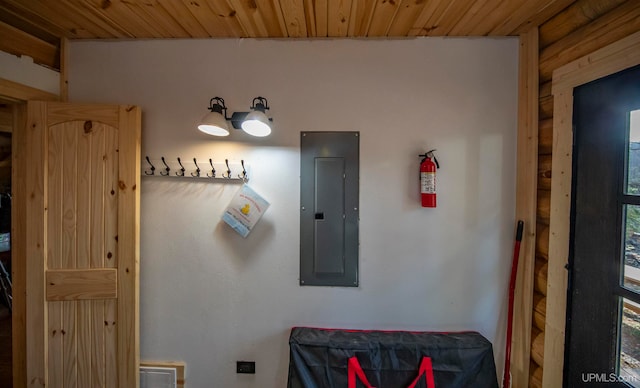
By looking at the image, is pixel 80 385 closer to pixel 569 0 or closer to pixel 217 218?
pixel 217 218

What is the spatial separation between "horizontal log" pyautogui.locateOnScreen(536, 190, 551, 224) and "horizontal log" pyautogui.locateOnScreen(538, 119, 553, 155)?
0.22 meters

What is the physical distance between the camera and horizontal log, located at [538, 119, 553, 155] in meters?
1.32

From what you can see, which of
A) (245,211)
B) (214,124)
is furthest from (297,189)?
(214,124)

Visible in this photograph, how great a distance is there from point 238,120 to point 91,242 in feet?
3.68

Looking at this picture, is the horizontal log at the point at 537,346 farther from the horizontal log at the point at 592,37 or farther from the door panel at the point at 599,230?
the horizontal log at the point at 592,37

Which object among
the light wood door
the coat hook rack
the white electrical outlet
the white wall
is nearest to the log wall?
the white wall

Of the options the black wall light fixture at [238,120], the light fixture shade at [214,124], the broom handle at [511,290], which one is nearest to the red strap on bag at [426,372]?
the broom handle at [511,290]

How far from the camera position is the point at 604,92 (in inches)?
42.9

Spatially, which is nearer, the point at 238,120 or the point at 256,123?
the point at 256,123

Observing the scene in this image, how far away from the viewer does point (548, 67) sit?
1324mm

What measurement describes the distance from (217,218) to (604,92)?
6.73 feet

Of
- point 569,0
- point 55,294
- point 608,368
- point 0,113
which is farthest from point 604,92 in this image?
point 0,113

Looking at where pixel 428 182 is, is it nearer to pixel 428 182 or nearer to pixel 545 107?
pixel 428 182

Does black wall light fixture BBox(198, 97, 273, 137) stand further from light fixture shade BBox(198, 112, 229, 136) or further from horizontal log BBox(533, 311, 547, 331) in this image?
horizontal log BBox(533, 311, 547, 331)
